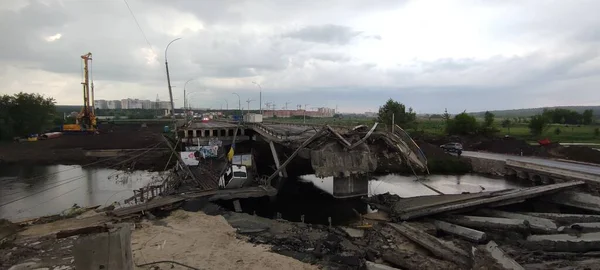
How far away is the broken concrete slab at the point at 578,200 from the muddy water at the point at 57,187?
131 feet

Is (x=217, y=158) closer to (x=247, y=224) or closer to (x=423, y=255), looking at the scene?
(x=247, y=224)

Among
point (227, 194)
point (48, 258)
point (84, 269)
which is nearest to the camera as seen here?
point (84, 269)

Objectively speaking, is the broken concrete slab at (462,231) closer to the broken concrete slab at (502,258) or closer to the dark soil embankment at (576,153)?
the broken concrete slab at (502,258)

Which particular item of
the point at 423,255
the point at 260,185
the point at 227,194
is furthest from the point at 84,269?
the point at 260,185

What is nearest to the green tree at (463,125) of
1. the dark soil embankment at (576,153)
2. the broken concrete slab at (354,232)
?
the dark soil embankment at (576,153)

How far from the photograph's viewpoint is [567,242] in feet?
59.7

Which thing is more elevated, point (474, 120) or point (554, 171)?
point (474, 120)

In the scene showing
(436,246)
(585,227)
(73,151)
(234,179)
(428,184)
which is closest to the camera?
(436,246)

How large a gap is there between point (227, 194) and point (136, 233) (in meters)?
8.50

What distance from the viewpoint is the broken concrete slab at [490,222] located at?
20.9m

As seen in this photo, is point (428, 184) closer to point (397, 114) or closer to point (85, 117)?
point (397, 114)

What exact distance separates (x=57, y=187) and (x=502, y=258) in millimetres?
48044

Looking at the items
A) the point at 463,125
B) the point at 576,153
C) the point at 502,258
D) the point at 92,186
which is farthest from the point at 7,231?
the point at 463,125

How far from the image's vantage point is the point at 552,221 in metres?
21.5
